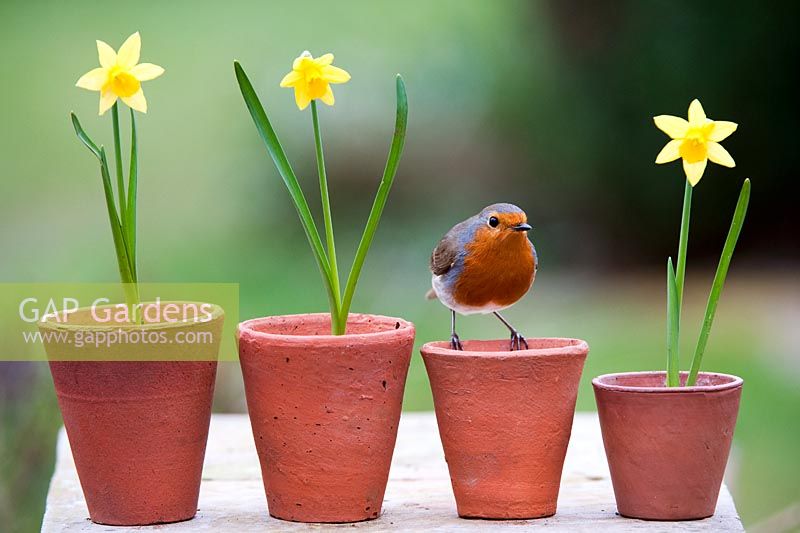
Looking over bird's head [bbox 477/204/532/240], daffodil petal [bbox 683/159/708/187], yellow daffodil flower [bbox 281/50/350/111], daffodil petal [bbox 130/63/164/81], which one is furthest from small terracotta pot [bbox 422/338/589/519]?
daffodil petal [bbox 130/63/164/81]

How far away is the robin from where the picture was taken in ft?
6.26

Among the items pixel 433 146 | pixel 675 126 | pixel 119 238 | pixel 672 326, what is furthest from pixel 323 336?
pixel 433 146

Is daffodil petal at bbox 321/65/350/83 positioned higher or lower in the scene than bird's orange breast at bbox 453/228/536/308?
higher

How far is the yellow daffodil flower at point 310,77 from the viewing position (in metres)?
1.78

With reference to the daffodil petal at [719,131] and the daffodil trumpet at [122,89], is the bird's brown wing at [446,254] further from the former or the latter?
the daffodil trumpet at [122,89]

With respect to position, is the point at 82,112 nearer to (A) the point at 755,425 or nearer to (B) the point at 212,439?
(B) the point at 212,439

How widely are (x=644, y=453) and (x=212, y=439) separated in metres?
1.37

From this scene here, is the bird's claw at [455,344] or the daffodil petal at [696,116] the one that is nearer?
the daffodil petal at [696,116]

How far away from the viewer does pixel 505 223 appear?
6.23 ft

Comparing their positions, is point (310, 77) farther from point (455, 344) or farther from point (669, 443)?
point (669, 443)

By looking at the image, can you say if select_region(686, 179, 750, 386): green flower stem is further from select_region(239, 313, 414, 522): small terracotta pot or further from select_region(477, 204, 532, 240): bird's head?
select_region(239, 313, 414, 522): small terracotta pot

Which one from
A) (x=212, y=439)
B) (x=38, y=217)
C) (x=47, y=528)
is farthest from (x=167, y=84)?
(x=47, y=528)

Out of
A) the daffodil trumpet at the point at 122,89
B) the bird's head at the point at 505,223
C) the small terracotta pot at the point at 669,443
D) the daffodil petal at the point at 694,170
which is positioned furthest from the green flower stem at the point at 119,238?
the daffodil petal at the point at 694,170

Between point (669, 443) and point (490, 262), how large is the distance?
465 mm
